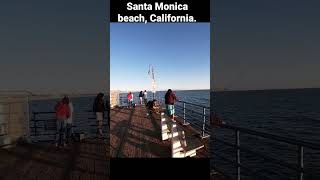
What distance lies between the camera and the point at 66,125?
41.3 feet

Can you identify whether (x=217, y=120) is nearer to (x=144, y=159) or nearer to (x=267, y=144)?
(x=144, y=159)

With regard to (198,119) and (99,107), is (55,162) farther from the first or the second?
(99,107)

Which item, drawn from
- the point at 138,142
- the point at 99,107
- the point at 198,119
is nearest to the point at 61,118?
the point at 99,107

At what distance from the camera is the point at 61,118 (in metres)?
12.4

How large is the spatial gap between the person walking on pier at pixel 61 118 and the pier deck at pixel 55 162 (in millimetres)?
324

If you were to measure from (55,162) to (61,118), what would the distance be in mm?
2765

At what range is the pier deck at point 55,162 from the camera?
819 cm

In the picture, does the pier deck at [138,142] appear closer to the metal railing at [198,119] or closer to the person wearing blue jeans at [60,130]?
the metal railing at [198,119]

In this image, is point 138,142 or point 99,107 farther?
point 99,107

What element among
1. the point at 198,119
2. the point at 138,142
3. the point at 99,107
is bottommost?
the point at 138,142

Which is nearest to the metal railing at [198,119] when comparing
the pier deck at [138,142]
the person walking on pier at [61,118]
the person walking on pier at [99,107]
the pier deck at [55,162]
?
the pier deck at [138,142]

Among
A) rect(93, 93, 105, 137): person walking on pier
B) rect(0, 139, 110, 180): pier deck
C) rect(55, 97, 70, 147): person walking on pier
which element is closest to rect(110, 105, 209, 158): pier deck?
rect(0, 139, 110, 180): pier deck

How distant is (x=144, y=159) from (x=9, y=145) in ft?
33.7

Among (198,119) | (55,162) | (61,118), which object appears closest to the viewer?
(55,162)
